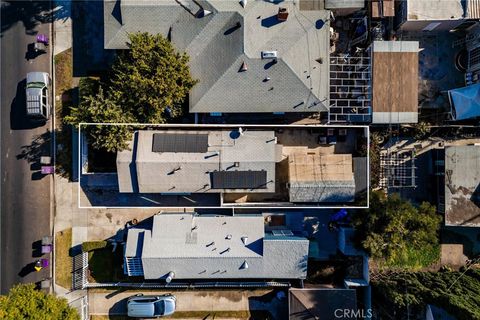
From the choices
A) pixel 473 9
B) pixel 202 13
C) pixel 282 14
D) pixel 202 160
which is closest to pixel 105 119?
pixel 202 160

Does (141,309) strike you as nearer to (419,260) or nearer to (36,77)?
(36,77)

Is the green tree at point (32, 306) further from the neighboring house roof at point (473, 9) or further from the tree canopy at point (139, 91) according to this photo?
the neighboring house roof at point (473, 9)

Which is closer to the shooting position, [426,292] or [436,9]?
[426,292]

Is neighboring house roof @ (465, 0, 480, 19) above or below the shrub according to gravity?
above

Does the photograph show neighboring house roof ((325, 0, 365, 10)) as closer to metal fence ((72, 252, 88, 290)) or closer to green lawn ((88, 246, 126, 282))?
green lawn ((88, 246, 126, 282))

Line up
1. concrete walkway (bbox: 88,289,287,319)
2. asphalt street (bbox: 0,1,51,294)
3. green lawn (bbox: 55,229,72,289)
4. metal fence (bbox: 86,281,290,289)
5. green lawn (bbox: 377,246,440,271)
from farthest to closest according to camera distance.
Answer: concrete walkway (bbox: 88,289,287,319)
green lawn (bbox: 55,229,72,289)
asphalt street (bbox: 0,1,51,294)
green lawn (bbox: 377,246,440,271)
metal fence (bbox: 86,281,290,289)

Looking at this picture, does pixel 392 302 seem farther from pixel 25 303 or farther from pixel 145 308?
pixel 25 303

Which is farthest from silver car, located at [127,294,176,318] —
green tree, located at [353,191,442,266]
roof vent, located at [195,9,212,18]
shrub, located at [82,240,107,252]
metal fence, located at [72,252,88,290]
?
roof vent, located at [195,9,212,18]
